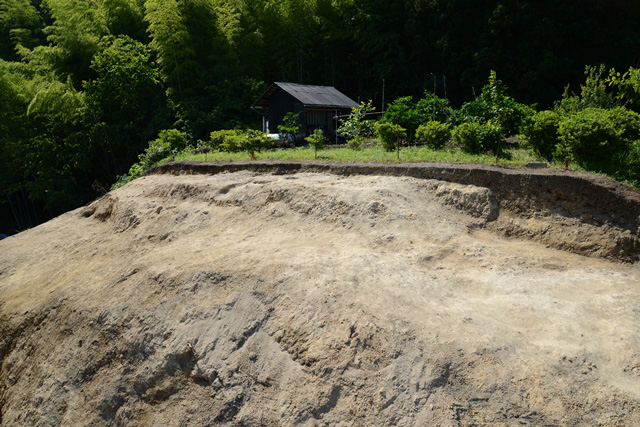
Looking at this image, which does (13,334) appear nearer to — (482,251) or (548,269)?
(482,251)

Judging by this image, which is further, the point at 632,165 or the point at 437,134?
the point at 437,134

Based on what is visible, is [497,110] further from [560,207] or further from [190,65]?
[190,65]

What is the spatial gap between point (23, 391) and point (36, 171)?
20.7 m

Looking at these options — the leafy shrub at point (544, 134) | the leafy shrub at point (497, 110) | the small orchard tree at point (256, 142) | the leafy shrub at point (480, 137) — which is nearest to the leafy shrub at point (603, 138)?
the leafy shrub at point (544, 134)

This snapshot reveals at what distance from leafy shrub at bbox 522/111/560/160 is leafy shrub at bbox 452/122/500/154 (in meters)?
0.81

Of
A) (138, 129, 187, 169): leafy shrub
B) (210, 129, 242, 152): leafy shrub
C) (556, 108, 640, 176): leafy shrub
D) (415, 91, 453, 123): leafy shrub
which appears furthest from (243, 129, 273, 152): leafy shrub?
(556, 108, 640, 176): leafy shrub

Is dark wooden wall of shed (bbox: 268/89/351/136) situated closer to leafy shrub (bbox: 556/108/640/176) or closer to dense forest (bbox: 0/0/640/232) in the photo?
dense forest (bbox: 0/0/640/232)

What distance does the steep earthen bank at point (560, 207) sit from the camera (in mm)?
7043

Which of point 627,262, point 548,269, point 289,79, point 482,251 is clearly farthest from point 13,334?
point 289,79

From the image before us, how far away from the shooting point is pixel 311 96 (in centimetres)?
2080

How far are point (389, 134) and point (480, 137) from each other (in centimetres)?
258

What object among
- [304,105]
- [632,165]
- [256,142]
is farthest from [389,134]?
[304,105]

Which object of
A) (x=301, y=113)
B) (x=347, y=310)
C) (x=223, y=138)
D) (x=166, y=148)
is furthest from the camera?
(x=301, y=113)

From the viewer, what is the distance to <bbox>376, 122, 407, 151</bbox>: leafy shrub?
12.2 metres
